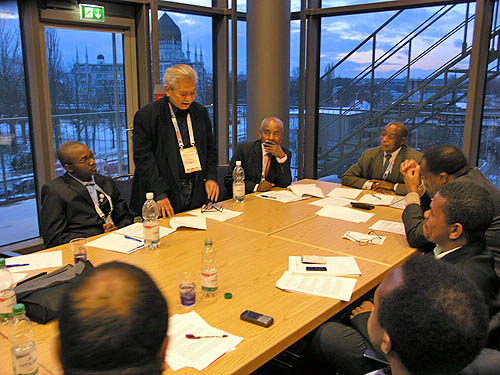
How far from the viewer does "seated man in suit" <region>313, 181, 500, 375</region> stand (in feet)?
6.38

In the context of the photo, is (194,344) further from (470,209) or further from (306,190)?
(306,190)

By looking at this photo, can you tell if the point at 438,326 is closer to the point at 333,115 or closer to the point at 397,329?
the point at 397,329

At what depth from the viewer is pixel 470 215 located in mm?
2068

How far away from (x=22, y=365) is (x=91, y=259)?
3.27ft

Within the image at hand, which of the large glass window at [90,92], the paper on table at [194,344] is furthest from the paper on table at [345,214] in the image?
the large glass window at [90,92]

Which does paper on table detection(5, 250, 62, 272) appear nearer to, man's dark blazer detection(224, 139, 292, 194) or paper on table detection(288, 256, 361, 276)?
paper on table detection(288, 256, 361, 276)

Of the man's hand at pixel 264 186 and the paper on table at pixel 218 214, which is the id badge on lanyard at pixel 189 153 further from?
the man's hand at pixel 264 186

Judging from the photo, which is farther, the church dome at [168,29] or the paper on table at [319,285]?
the church dome at [168,29]

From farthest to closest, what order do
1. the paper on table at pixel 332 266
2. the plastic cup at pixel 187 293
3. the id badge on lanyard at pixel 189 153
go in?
1. the id badge on lanyard at pixel 189 153
2. the paper on table at pixel 332 266
3. the plastic cup at pixel 187 293

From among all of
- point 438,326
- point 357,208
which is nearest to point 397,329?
point 438,326

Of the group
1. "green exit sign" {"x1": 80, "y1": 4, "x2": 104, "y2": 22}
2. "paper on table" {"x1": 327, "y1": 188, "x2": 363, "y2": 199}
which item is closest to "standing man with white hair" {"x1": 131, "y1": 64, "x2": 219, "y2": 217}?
"paper on table" {"x1": 327, "y1": 188, "x2": 363, "y2": 199}

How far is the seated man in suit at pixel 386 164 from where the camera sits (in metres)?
4.05

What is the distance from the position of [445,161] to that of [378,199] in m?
0.99

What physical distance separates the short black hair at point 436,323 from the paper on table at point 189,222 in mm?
1835
